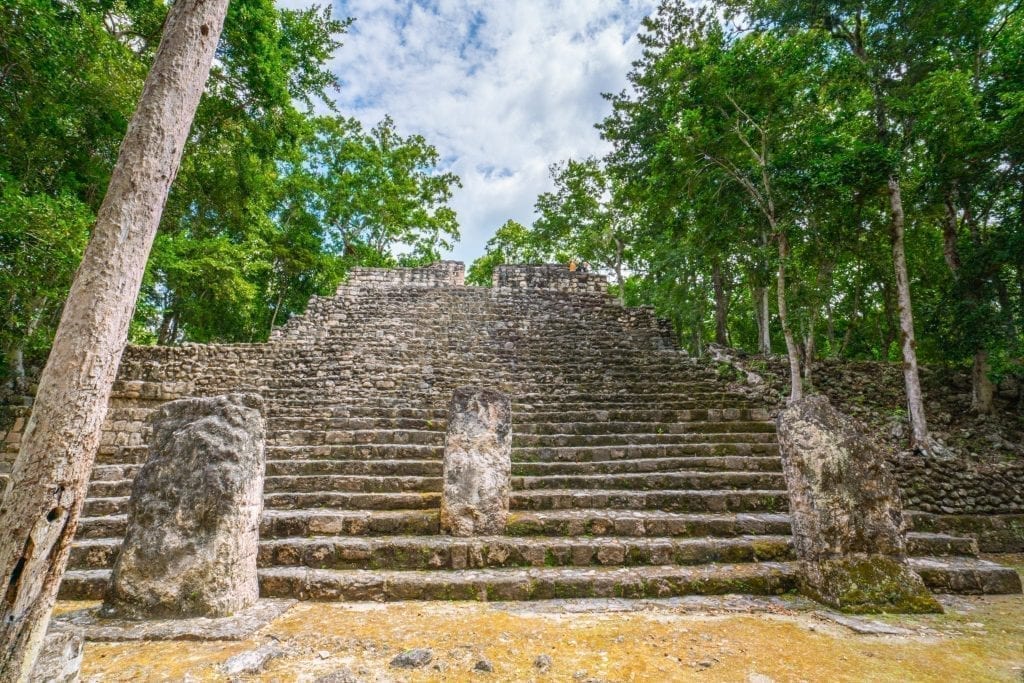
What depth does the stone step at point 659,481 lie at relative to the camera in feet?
14.9

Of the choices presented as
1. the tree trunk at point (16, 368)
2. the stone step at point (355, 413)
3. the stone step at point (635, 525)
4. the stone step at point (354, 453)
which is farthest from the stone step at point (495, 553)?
the tree trunk at point (16, 368)

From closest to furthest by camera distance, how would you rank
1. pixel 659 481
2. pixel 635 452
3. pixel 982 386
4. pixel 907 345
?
pixel 659 481, pixel 635 452, pixel 907 345, pixel 982 386

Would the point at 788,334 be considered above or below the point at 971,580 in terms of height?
above

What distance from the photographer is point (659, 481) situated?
179 inches

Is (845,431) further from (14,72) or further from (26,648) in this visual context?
(14,72)

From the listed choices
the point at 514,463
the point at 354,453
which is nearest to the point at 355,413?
the point at 354,453

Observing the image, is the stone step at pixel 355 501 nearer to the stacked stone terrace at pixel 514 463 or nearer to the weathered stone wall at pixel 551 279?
the stacked stone terrace at pixel 514 463

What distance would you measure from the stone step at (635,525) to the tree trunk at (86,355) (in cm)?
282

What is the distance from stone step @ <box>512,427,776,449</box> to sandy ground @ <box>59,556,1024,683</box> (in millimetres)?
2664

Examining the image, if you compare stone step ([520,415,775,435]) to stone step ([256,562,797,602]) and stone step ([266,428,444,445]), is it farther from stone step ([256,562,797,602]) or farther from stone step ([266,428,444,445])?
stone step ([256,562,797,602])

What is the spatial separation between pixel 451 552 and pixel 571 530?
105 cm

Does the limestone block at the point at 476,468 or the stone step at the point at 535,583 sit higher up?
the limestone block at the point at 476,468

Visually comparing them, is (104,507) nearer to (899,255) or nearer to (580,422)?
(580,422)

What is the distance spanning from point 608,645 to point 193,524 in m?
2.46
